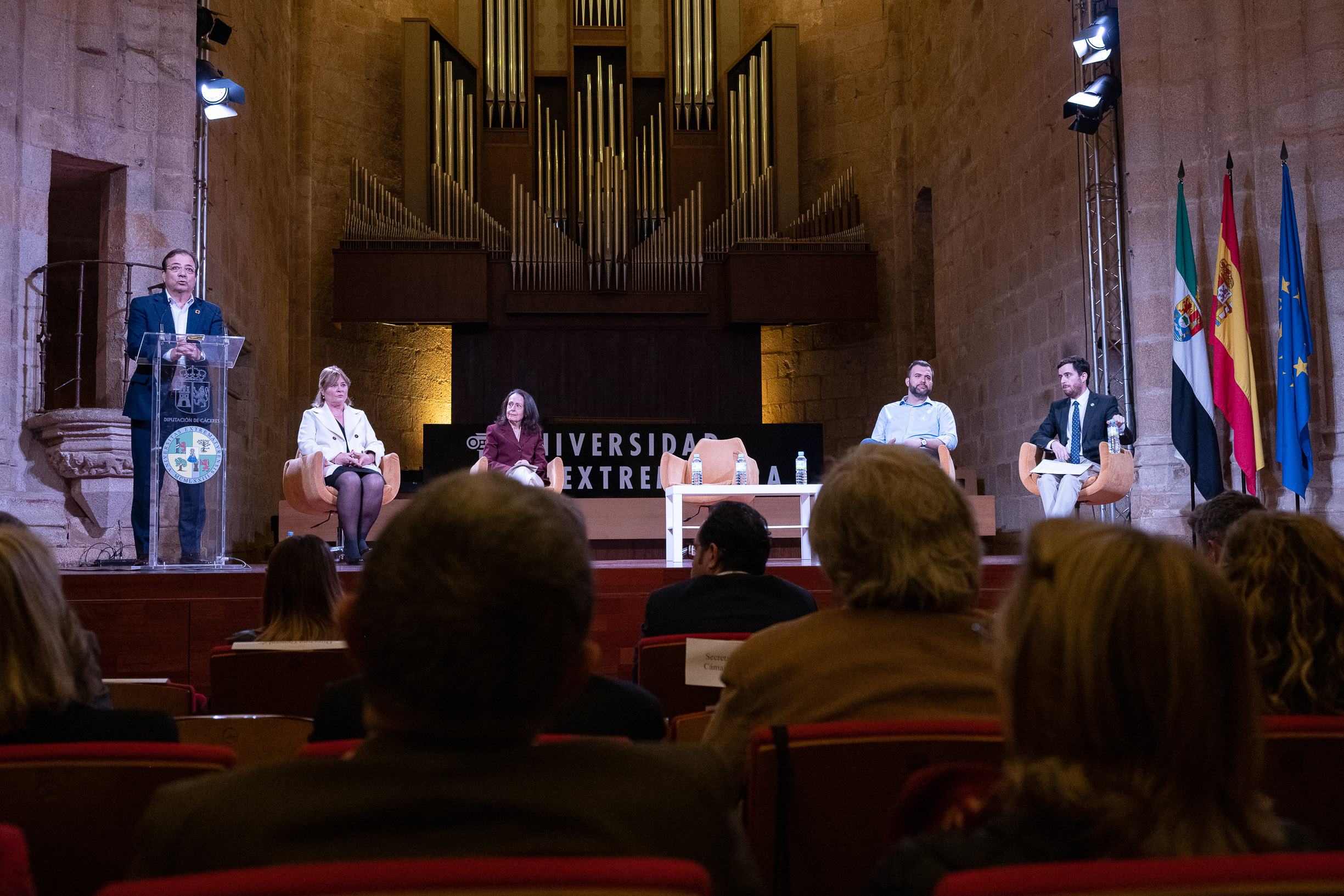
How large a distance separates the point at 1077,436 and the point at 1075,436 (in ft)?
0.05

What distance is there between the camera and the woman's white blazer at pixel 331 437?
5.56 meters

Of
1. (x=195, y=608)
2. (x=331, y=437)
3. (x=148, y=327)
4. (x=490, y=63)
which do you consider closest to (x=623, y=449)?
(x=331, y=437)

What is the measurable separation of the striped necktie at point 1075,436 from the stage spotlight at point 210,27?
225 inches

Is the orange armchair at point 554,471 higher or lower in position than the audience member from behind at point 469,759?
higher

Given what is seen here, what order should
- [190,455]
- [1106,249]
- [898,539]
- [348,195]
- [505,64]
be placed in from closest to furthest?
[898,539] < [190,455] < [1106,249] < [348,195] < [505,64]

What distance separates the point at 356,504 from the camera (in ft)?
18.3

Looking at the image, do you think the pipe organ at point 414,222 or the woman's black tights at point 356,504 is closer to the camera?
the woman's black tights at point 356,504

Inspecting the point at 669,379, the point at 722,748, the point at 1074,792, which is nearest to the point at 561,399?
the point at 669,379

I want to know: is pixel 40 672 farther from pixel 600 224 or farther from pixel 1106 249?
pixel 600 224

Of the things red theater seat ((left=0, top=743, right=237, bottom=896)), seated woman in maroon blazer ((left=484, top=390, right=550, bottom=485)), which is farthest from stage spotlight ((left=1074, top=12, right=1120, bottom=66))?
red theater seat ((left=0, top=743, right=237, bottom=896))

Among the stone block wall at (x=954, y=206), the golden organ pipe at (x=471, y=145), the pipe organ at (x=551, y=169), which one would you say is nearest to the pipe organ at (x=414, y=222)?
the golden organ pipe at (x=471, y=145)

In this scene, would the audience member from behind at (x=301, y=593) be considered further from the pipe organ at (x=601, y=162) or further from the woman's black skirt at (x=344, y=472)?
the pipe organ at (x=601, y=162)

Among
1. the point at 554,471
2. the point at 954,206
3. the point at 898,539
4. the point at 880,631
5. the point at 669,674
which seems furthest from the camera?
the point at 954,206

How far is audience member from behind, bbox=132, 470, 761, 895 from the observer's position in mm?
736
